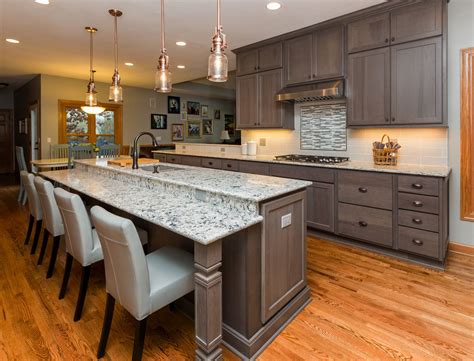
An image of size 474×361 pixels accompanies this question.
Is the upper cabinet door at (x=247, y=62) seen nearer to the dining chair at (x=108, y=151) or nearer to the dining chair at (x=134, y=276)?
the dining chair at (x=108, y=151)

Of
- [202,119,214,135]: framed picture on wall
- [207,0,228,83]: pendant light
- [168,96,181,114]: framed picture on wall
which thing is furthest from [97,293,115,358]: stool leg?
[202,119,214,135]: framed picture on wall

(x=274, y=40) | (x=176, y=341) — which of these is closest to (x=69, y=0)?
(x=274, y=40)

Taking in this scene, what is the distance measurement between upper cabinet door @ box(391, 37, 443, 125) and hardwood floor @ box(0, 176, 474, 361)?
1458mm

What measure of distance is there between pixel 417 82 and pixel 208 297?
292 cm

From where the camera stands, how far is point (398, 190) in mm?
2885

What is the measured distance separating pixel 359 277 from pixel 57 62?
6.11 m

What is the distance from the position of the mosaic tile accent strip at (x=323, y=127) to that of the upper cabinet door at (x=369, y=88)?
15.4 inches

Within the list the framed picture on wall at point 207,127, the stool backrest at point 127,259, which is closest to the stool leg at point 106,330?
the stool backrest at point 127,259

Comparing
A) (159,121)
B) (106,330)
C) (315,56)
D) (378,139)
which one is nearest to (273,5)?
(315,56)

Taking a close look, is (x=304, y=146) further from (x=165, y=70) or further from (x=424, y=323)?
(x=424, y=323)

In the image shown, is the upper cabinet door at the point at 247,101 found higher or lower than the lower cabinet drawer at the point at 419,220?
higher

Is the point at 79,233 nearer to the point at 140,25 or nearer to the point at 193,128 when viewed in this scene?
the point at 140,25

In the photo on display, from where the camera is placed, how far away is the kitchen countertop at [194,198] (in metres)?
1.51

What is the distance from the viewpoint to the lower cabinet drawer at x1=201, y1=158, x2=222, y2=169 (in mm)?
4711
